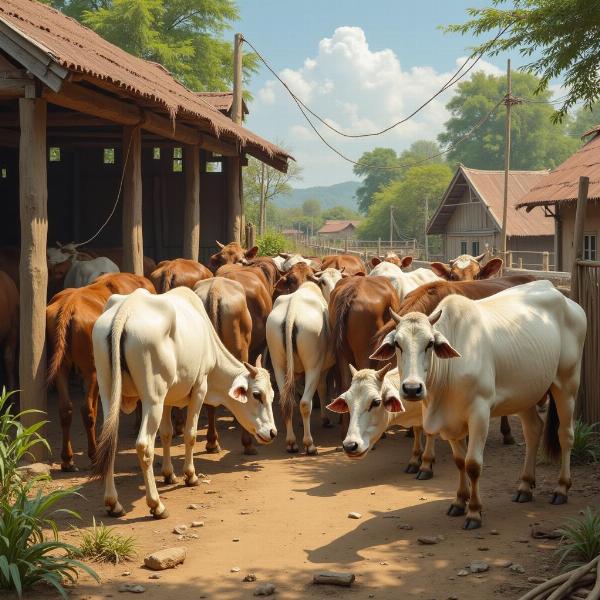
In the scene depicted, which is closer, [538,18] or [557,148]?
[538,18]

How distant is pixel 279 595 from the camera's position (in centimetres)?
557

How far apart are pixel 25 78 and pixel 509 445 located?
6.47m

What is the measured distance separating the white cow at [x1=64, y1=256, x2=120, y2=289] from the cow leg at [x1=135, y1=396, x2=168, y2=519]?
581 centimetres

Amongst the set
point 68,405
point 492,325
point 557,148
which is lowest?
point 68,405

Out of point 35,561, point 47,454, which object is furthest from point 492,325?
point 47,454

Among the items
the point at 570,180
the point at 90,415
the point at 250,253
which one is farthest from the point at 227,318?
the point at 570,180

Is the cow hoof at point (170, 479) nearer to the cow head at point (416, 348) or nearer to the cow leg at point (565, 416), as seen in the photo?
the cow head at point (416, 348)

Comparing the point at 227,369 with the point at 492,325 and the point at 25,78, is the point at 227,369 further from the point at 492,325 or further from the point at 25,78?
the point at 25,78

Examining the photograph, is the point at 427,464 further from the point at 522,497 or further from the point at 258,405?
the point at 258,405

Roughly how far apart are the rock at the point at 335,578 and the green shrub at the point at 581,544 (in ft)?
4.73

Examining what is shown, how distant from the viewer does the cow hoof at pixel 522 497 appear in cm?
747

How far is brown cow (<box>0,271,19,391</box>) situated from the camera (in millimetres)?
10719

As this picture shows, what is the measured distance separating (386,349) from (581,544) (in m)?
1.98

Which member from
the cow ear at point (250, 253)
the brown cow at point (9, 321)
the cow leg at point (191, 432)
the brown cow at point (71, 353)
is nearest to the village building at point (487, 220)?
the cow ear at point (250, 253)
